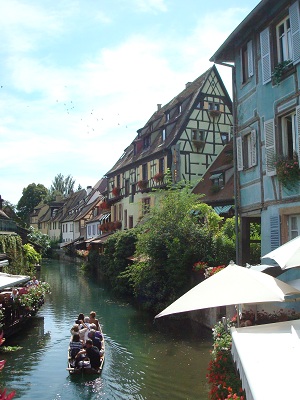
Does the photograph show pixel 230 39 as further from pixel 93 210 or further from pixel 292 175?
pixel 93 210

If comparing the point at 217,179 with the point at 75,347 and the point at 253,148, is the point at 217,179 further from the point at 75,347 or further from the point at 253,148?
the point at 75,347

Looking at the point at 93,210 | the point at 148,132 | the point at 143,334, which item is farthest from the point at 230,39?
the point at 93,210

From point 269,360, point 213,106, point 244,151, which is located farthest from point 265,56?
point 213,106

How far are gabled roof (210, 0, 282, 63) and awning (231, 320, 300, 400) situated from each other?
365 inches

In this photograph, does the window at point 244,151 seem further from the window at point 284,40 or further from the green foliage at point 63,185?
the green foliage at point 63,185

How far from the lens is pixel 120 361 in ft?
41.9

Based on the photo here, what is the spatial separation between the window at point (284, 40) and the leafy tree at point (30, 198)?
273ft

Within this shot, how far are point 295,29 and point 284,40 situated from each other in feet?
2.59

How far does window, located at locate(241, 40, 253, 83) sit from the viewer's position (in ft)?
43.5

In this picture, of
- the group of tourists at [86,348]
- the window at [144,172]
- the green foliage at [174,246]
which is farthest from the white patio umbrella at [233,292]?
the window at [144,172]

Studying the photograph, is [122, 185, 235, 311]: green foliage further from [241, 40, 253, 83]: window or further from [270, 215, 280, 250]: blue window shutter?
[241, 40, 253, 83]: window

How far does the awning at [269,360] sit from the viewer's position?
10.8 ft

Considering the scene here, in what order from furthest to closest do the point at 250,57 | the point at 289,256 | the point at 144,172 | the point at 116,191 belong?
the point at 116,191 < the point at 144,172 < the point at 250,57 < the point at 289,256

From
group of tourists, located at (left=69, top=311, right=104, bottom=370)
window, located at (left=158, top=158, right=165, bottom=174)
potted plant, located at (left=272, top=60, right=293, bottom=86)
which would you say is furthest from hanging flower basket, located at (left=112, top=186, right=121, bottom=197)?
potted plant, located at (left=272, top=60, right=293, bottom=86)
